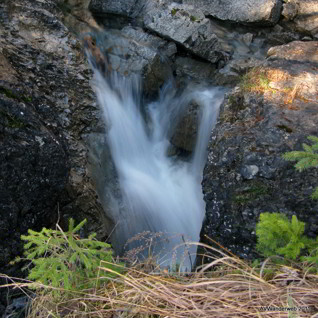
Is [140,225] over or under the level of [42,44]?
under

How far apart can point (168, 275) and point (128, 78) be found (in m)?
5.40

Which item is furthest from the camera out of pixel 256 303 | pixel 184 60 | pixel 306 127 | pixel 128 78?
pixel 184 60

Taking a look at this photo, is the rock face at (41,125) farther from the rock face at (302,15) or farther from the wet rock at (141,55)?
the rock face at (302,15)

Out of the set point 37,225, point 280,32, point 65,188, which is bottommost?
point 37,225

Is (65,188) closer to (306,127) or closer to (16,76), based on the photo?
(16,76)

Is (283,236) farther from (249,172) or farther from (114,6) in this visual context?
(114,6)

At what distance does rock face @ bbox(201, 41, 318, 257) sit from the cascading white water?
4.01ft

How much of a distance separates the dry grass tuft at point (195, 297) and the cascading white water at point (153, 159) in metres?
2.75

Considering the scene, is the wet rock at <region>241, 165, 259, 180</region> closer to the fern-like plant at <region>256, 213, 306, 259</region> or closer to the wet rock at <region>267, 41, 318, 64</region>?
the fern-like plant at <region>256, 213, 306, 259</region>

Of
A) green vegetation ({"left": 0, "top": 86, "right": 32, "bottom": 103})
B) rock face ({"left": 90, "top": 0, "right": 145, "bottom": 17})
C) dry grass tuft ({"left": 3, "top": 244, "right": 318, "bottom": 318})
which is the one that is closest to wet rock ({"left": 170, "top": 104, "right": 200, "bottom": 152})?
rock face ({"left": 90, "top": 0, "right": 145, "bottom": 17})

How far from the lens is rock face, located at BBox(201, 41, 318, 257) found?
12.5 feet

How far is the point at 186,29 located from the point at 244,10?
5.32 feet

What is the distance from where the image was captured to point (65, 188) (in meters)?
3.82

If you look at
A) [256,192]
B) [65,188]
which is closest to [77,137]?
[65,188]
